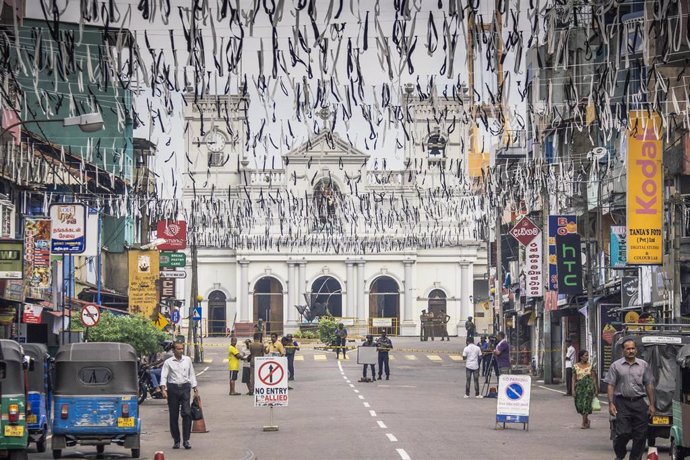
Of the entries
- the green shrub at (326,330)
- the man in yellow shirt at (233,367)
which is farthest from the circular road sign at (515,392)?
the green shrub at (326,330)

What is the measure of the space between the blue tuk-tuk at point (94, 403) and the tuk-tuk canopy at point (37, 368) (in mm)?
518

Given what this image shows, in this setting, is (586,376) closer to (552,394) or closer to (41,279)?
(552,394)

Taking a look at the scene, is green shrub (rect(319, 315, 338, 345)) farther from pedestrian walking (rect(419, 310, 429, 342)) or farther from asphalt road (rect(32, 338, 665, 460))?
asphalt road (rect(32, 338, 665, 460))

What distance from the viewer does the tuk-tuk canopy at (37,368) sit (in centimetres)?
2366

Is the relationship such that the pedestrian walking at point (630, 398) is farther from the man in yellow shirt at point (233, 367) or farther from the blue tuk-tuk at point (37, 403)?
the man in yellow shirt at point (233, 367)

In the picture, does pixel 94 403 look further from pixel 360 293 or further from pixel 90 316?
pixel 360 293

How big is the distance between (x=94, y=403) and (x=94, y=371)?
935 mm

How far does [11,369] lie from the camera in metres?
20.7

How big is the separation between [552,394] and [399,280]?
65.2 metres

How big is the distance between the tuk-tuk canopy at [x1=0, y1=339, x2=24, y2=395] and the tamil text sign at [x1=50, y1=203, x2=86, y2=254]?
17571 millimetres

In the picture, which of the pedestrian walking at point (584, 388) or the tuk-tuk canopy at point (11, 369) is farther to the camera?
the pedestrian walking at point (584, 388)

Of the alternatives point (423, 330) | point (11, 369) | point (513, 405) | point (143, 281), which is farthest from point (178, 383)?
point (423, 330)

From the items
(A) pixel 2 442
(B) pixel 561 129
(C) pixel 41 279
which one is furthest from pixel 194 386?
(B) pixel 561 129

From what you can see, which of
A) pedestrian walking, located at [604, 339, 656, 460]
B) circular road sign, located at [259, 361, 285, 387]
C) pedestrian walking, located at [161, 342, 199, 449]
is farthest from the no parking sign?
pedestrian walking, located at [604, 339, 656, 460]
